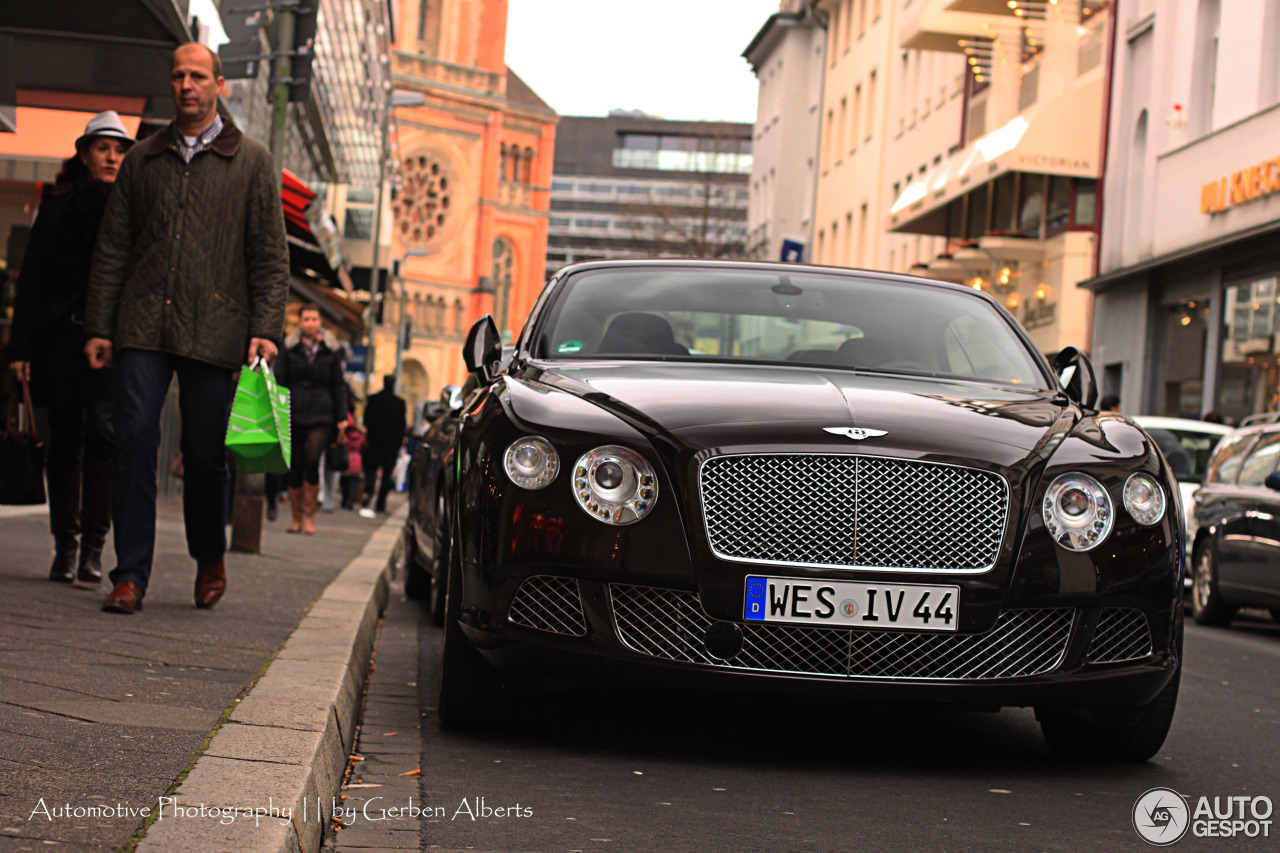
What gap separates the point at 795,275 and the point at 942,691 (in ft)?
7.70

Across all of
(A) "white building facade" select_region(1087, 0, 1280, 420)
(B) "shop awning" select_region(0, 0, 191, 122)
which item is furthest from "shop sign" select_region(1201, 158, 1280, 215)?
(B) "shop awning" select_region(0, 0, 191, 122)

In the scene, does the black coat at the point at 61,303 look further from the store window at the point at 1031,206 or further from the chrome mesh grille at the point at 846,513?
the store window at the point at 1031,206

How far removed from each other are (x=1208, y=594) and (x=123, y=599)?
9.51 m

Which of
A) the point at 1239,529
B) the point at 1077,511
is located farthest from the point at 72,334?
the point at 1239,529

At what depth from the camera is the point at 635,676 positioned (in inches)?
207

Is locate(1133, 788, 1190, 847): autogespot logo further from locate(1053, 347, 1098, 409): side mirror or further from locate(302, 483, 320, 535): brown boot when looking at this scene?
locate(302, 483, 320, 535): brown boot

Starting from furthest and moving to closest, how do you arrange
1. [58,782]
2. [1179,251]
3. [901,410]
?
[1179,251], [901,410], [58,782]

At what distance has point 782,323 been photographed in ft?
22.7

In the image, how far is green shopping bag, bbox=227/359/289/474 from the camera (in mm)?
7934

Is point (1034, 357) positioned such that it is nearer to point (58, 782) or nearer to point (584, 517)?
point (584, 517)

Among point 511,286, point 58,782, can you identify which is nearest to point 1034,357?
point 58,782

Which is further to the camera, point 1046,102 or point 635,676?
point 1046,102

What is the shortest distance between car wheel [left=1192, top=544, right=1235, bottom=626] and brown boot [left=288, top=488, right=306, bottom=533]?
7.35 m

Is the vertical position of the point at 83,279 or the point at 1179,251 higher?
the point at 1179,251
